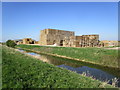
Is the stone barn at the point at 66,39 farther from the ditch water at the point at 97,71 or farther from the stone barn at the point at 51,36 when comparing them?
the ditch water at the point at 97,71

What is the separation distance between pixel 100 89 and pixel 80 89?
1.41 metres

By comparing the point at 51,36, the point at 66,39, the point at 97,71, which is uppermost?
the point at 51,36

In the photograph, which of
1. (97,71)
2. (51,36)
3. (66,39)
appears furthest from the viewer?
(51,36)

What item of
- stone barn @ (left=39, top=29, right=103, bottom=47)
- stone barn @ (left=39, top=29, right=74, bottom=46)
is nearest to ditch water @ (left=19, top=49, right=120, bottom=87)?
stone barn @ (left=39, top=29, right=103, bottom=47)

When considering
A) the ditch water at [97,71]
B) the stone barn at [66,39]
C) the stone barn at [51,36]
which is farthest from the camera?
the stone barn at [51,36]

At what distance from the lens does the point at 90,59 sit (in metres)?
17.9

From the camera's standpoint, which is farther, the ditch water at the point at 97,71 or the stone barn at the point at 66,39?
the stone barn at the point at 66,39

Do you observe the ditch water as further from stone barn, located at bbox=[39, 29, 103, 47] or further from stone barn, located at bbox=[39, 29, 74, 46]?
stone barn, located at bbox=[39, 29, 74, 46]

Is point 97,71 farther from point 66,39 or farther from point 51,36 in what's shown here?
point 51,36

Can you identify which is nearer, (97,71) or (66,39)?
(97,71)

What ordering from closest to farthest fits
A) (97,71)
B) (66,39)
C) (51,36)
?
(97,71), (66,39), (51,36)

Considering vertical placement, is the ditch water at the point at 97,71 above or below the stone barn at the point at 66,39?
below

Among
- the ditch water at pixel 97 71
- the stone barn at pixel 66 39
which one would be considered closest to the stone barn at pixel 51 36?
the stone barn at pixel 66 39

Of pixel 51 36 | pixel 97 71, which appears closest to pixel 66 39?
Result: pixel 51 36
